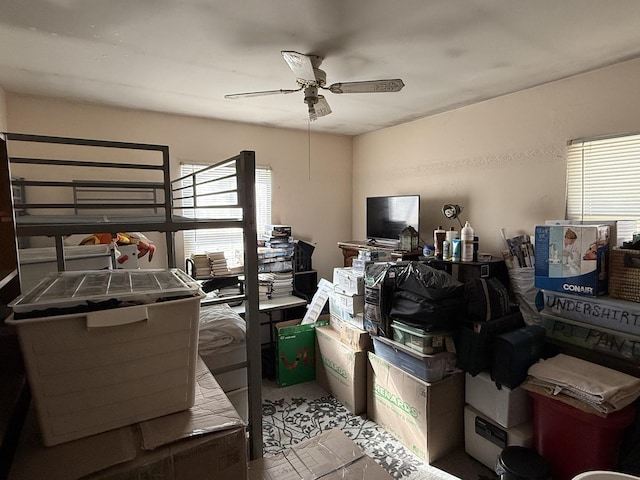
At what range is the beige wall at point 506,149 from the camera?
2.40 m

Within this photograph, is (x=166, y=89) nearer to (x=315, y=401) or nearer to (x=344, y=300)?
(x=344, y=300)

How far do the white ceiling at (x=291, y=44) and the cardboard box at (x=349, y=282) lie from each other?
1514 mm

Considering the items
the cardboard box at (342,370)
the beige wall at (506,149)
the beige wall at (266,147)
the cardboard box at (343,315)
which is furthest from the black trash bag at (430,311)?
the beige wall at (266,147)

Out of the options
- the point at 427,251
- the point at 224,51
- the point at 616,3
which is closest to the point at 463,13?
the point at 616,3

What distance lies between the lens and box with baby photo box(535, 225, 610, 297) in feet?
6.68

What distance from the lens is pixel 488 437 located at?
2.05m

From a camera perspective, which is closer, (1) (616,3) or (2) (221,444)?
(2) (221,444)

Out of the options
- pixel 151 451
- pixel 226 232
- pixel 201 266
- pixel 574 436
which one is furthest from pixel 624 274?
pixel 226 232

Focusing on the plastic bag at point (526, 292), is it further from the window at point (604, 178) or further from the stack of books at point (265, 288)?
the stack of books at point (265, 288)

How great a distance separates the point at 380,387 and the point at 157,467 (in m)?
1.86

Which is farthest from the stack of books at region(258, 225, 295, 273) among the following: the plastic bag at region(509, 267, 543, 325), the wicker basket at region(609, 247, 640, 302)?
the wicker basket at region(609, 247, 640, 302)

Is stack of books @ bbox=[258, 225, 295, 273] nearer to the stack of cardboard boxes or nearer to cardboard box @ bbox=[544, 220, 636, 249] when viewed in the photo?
the stack of cardboard boxes

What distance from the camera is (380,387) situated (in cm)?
245

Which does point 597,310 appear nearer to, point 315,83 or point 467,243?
point 467,243
